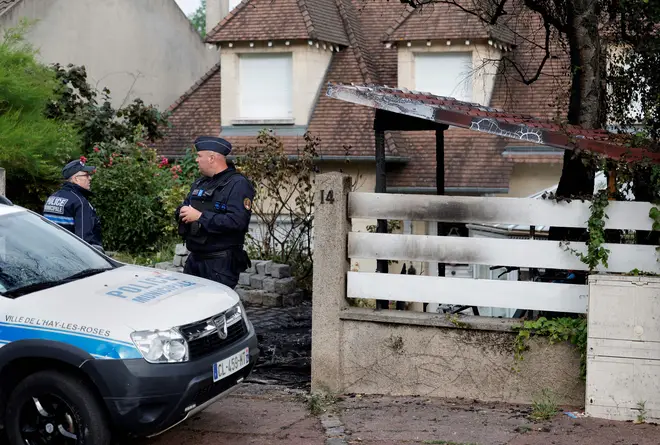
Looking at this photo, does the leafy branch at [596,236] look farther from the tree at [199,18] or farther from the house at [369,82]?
the tree at [199,18]

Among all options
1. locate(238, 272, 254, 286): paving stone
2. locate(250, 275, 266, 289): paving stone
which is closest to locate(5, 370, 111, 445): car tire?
locate(250, 275, 266, 289): paving stone

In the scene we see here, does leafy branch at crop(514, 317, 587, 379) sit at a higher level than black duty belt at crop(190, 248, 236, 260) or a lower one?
lower

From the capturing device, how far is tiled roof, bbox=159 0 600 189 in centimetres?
2216

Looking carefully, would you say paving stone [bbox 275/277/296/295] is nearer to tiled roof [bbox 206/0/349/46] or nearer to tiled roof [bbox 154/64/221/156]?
tiled roof [bbox 206/0/349/46]

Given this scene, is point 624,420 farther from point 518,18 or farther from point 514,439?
point 518,18

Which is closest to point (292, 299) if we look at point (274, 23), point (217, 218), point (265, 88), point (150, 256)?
point (150, 256)

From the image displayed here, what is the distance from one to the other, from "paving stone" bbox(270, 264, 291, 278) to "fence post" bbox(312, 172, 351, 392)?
5.40m

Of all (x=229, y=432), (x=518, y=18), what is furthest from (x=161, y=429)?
(x=518, y=18)

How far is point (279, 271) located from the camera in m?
13.3

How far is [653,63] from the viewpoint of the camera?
32.6ft

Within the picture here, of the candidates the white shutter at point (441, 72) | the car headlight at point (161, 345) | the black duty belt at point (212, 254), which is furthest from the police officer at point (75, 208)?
the white shutter at point (441, 72)

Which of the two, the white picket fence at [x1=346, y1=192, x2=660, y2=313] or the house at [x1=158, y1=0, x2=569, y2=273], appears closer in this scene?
the white picket fence at [x1=346, y1=192, x2=660, y2=313]

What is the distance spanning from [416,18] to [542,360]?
1654cm

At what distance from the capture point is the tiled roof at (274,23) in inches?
892
